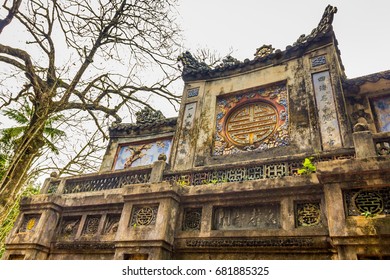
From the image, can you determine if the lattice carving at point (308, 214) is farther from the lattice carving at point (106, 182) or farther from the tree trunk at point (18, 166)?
the tree trunk at point (18, 166)

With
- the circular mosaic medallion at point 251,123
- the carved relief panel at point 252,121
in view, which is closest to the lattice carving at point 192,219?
the carved relief panel at point 252,121

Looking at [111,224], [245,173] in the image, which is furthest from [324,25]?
[111,224]

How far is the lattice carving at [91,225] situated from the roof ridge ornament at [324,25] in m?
6.21

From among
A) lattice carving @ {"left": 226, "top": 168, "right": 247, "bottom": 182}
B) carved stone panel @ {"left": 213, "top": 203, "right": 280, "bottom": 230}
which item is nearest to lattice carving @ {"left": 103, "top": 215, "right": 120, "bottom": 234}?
carved stone panel @ {"left": 213, "top": 203, "right": 280, "bottom": 230}

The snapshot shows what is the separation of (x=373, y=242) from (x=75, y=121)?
8441mm

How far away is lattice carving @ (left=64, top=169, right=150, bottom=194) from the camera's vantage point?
22.3ft

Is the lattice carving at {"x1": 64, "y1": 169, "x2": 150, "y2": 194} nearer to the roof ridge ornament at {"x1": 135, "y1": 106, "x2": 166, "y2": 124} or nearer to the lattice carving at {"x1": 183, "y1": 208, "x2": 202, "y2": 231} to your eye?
the lattice carving at {"x1": 183, "y1": 208, "x2": 202, "y2": 231}

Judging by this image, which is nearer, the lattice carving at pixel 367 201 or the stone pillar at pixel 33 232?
the lattice carving at pixel 367 201

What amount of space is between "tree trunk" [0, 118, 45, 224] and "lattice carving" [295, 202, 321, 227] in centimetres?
631

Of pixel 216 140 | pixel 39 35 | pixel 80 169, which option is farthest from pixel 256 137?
pixel 80 169

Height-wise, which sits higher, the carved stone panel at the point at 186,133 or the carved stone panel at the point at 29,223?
the carved stone panel at the point at 186,133

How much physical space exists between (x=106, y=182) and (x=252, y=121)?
3782mm

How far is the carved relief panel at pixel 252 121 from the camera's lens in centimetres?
648

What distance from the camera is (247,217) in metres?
5.13
